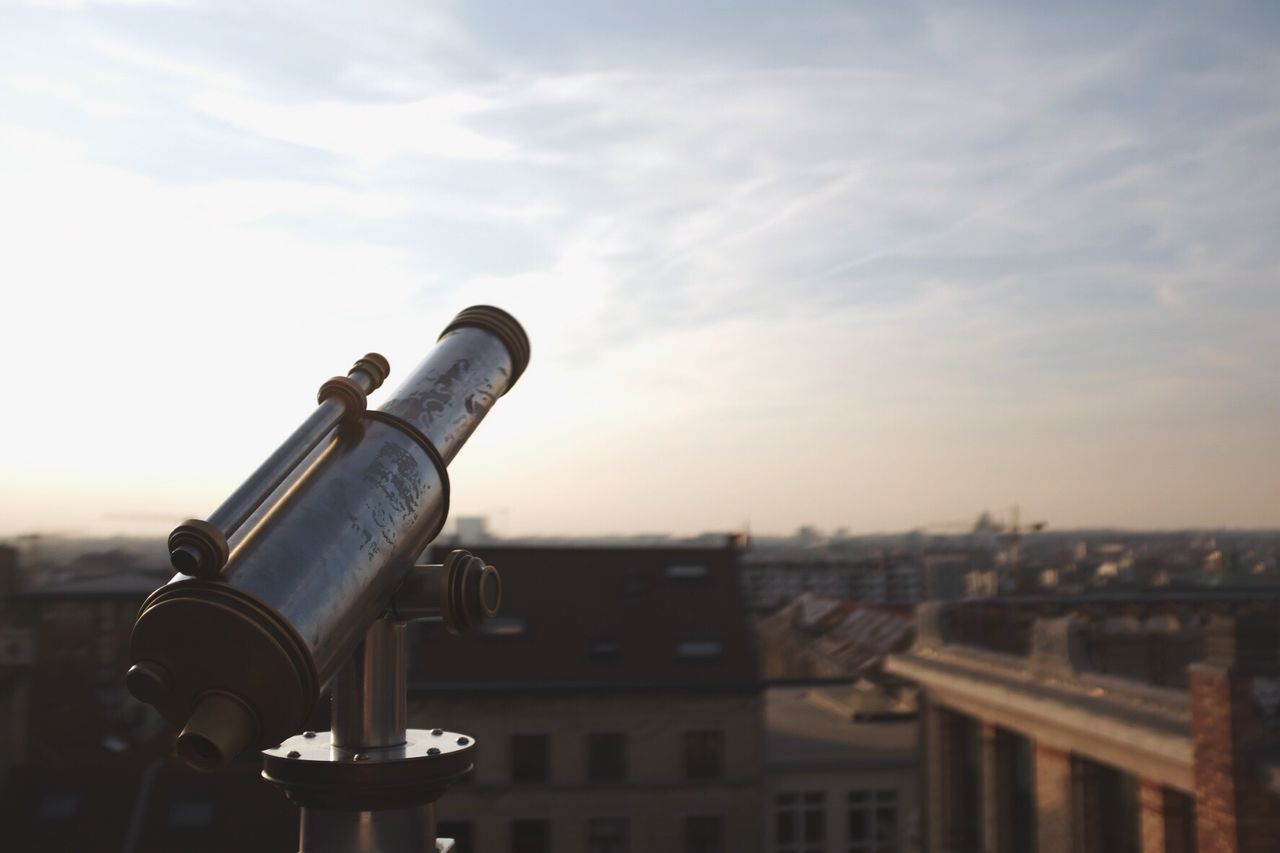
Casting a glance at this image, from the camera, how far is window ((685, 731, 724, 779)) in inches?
1157

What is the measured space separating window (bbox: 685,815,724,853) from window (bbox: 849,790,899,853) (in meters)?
3.59

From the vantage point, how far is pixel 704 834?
29.0 meters

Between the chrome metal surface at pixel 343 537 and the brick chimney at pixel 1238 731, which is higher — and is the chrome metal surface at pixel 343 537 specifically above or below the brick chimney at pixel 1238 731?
above

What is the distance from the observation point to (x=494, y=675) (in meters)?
29.5

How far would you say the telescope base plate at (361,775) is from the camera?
9.40ft

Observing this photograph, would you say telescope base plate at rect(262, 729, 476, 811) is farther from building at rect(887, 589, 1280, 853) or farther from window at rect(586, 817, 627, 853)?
window at rect(586, 817, 627, 853)

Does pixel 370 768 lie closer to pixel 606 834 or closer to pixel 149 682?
pixel 149 682

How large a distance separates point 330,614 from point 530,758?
27526 mm

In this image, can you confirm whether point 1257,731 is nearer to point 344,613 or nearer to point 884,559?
point 344,613

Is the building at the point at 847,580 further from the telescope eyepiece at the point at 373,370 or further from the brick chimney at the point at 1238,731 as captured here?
the telescope eyepiece at the point at 373,370

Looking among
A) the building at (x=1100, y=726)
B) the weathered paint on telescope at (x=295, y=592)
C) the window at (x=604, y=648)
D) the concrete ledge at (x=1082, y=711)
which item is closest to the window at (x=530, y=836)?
the window at (x=604, y=648)

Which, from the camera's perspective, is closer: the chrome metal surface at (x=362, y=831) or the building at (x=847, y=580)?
the chrome metal surface at (x=362, y=831)

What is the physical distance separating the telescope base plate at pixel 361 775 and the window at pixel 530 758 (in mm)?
27028

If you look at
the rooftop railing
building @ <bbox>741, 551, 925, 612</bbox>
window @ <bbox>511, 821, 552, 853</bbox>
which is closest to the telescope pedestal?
the rooftop railing
